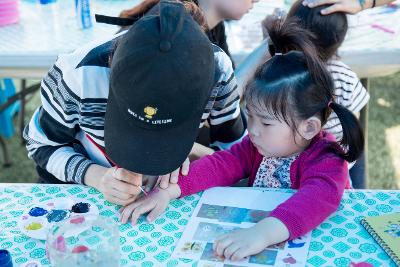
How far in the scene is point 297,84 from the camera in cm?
133

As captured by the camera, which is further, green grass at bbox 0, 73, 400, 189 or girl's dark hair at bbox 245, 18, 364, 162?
green grass at bbox 0, 73, 400, 189

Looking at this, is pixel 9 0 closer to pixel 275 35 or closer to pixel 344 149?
pixel 275 35

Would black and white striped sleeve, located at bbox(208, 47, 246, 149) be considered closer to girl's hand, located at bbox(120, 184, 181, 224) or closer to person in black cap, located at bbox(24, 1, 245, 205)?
person in black cap, located at bbox(24, 1, 245, 205)

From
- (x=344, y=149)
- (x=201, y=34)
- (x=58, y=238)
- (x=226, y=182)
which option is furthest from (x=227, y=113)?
(x=58, y=238)

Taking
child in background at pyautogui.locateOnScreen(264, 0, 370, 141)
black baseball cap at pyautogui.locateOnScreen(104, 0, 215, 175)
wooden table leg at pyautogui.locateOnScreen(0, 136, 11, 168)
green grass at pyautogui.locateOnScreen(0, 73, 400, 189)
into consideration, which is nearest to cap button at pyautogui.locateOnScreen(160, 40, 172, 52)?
black baseball cap at pyautogui.locateOnScreen(104, 0, 215, 175)

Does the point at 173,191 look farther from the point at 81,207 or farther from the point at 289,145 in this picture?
the point at 289,145

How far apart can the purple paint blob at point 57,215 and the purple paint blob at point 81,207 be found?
0.02 m

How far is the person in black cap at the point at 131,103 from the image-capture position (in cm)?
101

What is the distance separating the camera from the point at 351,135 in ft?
4.25

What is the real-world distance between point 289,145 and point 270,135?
64 millimetres

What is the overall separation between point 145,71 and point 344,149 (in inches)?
23.4

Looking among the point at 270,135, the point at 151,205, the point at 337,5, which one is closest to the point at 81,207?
the point at 151,205

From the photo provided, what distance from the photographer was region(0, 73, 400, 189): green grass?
9.04 feet

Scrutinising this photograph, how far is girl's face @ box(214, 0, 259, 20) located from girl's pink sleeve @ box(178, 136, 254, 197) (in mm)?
583
